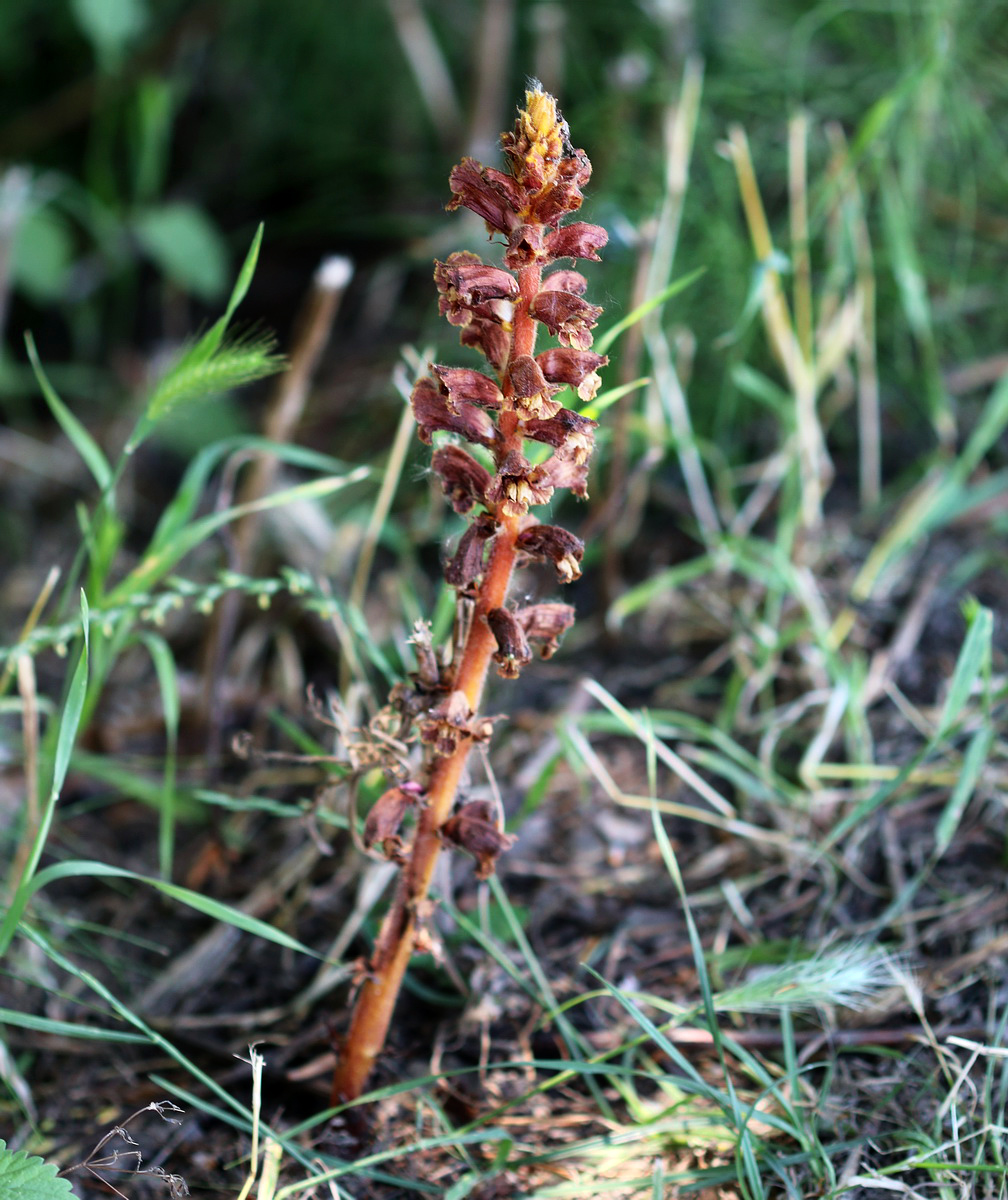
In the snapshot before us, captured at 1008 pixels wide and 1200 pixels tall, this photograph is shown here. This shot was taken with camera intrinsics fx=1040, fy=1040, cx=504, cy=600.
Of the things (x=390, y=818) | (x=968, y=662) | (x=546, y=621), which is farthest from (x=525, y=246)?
(x=968, y=662)

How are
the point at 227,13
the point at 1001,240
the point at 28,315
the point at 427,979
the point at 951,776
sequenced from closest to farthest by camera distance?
1. the point at 427,979
2. the point at 951,776
3. the point at 1001,240
4. the point at 227,13
5. the point at 28,315

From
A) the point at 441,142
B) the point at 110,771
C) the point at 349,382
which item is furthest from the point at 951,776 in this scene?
the point at 441,142

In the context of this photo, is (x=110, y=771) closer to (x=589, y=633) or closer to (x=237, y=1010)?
(x=237, y=1010)

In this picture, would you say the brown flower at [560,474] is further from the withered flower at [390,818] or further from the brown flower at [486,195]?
the withered flower at [390,818]

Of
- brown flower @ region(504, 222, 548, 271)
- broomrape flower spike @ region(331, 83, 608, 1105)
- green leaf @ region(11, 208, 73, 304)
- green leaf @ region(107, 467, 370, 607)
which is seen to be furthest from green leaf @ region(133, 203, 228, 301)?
brown flower @ region(504, 222, 548, 271)

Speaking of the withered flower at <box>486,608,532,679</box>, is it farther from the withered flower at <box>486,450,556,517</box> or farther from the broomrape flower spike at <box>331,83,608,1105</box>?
the withered flower at <box>486,450,556,517</box>

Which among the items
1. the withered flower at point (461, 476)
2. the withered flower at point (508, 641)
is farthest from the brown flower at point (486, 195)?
the withered flower at point (508, 641)

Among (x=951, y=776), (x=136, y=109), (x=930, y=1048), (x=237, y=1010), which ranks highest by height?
(x=136, y=109)
